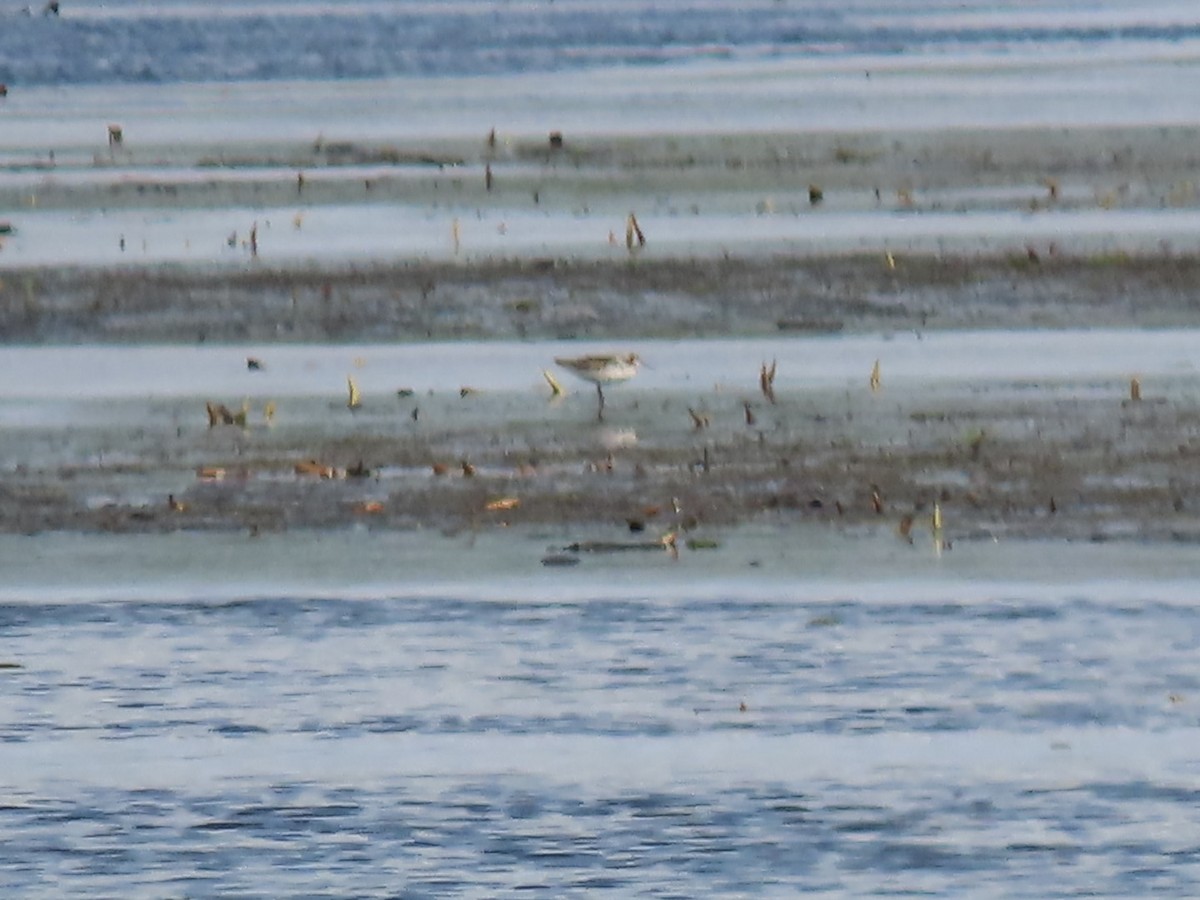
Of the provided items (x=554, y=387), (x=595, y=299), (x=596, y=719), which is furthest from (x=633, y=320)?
(x=596, y=719)

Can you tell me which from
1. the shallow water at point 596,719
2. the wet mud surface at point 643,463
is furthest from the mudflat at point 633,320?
the shallow water at point 596,719

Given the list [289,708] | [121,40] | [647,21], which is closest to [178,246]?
[289,708]

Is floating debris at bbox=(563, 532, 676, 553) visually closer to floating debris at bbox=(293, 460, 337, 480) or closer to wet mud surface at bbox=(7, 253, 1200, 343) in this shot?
floating debris at bbox=(293, 460, 337, 480)

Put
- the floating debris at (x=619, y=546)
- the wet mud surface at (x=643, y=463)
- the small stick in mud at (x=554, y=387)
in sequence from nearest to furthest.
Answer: the floating debris at (x=619, y=546)
the wet mud surface at (x=643, y=463)
the small stick in mud at (x=554, y=387)

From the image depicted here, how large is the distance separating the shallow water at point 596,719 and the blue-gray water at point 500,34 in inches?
738

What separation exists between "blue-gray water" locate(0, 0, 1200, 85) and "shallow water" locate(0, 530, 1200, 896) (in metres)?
18.8

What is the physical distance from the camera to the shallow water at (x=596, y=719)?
586 centimetres

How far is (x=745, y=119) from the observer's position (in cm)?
2172

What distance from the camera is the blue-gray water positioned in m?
28.1

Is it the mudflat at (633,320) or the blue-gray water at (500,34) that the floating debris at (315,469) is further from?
the blue-gray water at (500,34)

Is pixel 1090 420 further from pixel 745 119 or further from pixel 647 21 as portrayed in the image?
pixel 647 21

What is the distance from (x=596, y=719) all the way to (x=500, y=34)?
2571 cm

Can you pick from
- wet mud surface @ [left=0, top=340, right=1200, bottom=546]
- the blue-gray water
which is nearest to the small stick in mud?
wet mud surface @ [left=0, top=340, right=1200, bottom=546]

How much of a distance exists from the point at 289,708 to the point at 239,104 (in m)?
17.7
